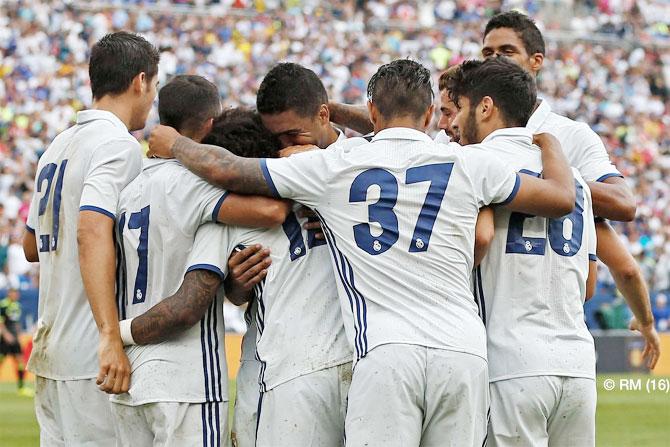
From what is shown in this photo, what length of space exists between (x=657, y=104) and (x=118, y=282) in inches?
1072

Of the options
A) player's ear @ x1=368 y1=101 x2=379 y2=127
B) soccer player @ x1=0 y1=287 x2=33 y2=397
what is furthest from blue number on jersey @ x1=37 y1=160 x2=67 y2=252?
soccer player @ x1=0 y1=287 x2=33 y2=397

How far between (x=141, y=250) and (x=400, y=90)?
1.25 meters

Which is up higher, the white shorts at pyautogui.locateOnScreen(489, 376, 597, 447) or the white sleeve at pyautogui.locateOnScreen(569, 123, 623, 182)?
the white sleeve at pyautogui.locateOnScreen(569, 123, 623, 182)

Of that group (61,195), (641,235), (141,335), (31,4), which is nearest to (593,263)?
(141,335)

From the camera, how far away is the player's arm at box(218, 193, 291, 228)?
4395 mm

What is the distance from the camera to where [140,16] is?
27938 millimetres

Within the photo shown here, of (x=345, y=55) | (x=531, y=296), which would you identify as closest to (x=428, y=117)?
(x=531, y=296)

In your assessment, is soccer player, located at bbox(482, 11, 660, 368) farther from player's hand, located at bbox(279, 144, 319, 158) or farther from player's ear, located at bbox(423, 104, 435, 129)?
player's hand, located at bbox(279, 144, 319, 158)

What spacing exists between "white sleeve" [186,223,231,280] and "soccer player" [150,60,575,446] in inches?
9.3

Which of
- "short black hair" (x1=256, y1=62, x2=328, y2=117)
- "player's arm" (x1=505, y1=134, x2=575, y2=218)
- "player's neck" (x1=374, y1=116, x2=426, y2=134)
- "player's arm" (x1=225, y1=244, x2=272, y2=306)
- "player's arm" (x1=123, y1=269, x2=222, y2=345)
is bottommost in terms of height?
"player's arm" (x1=123, y1=269, x2=222, y2=345)

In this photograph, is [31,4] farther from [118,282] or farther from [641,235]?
[118,282]

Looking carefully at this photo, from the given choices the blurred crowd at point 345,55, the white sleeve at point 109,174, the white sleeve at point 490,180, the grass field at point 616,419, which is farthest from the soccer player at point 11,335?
the white sleeve at point 490,180

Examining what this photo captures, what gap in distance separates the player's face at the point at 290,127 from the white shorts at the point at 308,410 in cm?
101

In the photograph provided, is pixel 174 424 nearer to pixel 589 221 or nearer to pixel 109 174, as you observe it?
pixel 109 174
